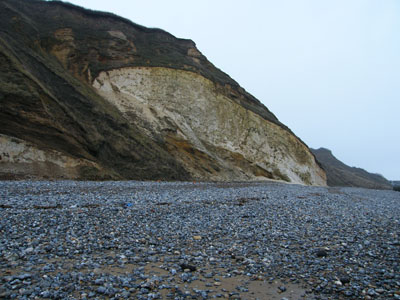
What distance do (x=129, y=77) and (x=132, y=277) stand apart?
20936 millimetres

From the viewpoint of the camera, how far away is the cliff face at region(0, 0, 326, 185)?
1384 centimetres

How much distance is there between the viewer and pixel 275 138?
2770 cm

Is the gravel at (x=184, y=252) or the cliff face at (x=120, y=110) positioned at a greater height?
the cliff face at (x=120, y=110)

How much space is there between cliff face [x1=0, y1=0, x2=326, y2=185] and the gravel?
5961mm

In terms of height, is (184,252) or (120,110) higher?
(120,110)

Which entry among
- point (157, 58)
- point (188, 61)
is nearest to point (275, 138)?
point (188, 61)

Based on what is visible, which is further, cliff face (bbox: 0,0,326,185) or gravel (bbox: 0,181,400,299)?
cliff face (bbox: 0,0,326,185)

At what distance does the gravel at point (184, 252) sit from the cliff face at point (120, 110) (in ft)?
19.6

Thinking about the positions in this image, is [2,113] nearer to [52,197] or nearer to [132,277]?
[52,197]

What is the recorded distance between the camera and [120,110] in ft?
69.8

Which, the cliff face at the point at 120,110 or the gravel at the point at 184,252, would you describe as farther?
the cliff face at the point at 120,110

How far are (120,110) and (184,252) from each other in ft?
57.2

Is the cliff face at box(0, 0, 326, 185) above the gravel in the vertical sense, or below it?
above

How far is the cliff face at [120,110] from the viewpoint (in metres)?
13.8
